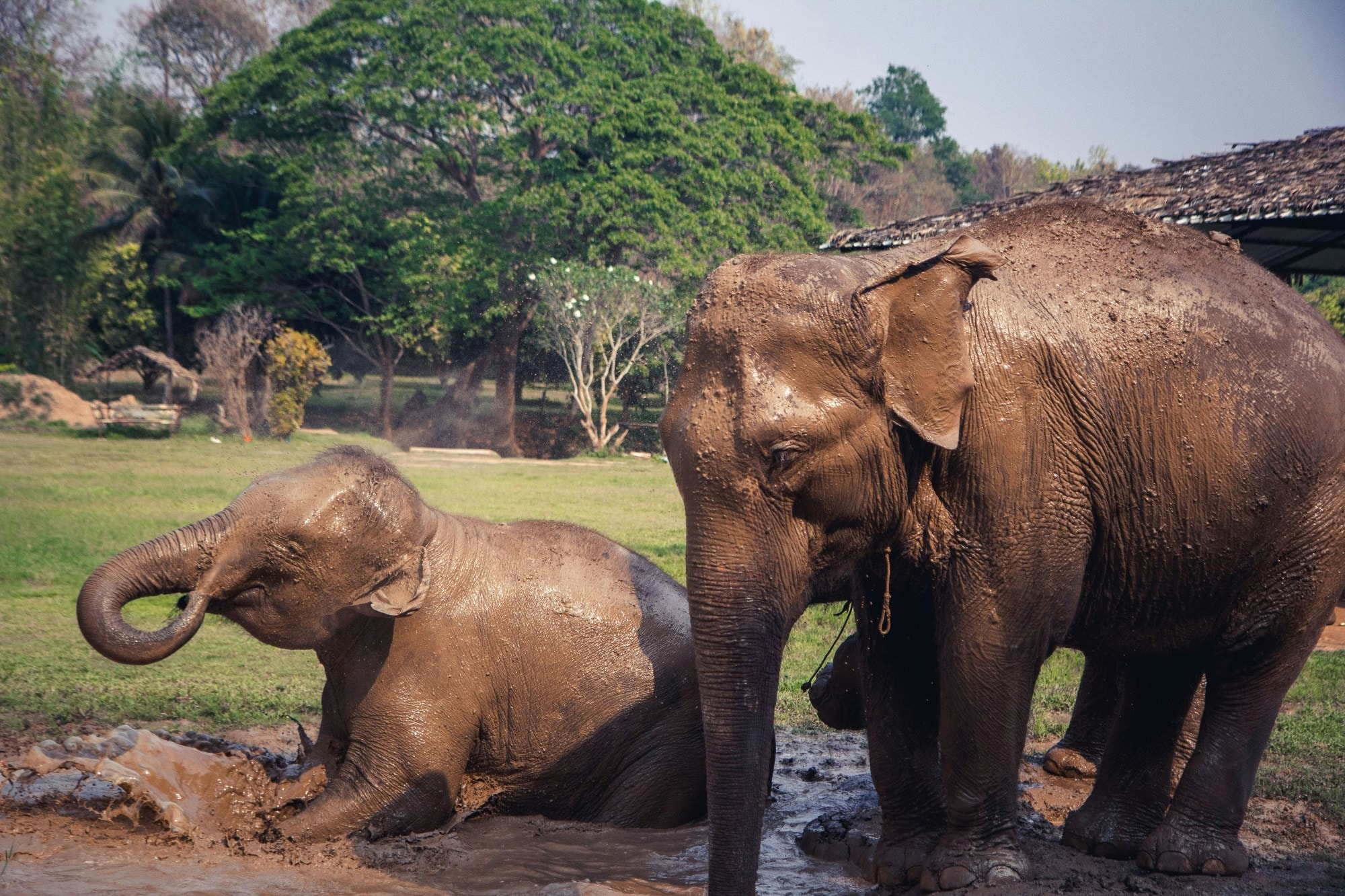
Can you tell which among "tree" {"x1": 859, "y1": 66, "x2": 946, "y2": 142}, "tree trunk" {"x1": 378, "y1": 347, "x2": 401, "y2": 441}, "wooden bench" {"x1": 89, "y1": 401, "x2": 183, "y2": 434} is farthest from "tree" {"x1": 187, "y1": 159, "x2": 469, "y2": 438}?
"tree" {"x1": 859, "y1": 66, "x2": 946, "y2": 142}

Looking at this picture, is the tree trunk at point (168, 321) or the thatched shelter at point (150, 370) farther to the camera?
the tree trunk at point (168, 321)

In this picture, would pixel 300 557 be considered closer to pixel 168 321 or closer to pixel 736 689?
pixel 736 689

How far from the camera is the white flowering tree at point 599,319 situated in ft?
100

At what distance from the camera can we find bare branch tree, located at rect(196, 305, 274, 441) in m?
30.2

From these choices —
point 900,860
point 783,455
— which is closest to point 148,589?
point 783,455

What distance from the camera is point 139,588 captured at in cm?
496

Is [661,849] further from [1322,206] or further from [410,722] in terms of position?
[1322,206]

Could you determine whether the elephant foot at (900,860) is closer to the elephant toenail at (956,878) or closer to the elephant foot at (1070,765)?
the elephant toenail at (956,878)

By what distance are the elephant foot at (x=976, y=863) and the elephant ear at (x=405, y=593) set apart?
2423mm

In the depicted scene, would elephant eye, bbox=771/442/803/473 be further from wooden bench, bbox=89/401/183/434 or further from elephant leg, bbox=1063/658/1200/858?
wooden bench, bbox=89/401/183/434

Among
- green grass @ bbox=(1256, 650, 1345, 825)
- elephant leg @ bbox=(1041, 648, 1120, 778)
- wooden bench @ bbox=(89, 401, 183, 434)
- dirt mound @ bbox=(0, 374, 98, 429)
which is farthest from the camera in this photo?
dirt mound @ bbox=(0, 374, 98, 429)

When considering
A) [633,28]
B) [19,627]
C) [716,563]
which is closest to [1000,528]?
[716,563]

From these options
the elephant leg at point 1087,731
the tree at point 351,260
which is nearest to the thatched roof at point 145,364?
the tree at point 351,260

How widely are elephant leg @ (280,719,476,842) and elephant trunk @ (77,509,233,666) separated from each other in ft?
2.93
